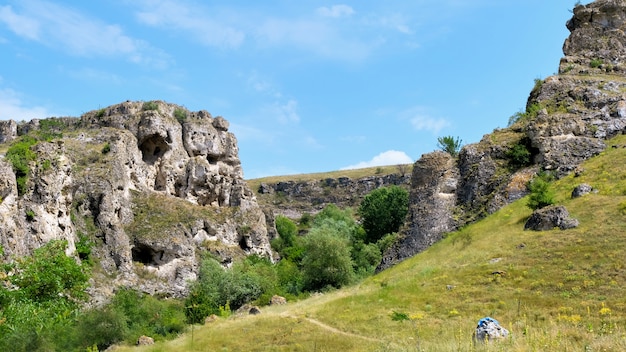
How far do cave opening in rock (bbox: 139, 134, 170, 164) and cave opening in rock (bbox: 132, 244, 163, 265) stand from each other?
16.2m

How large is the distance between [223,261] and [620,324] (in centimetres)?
5667

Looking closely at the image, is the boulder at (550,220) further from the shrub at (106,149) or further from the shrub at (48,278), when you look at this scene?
the shrub at (106,149)

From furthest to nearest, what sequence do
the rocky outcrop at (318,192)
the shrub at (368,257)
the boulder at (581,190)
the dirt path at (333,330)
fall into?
the rocky outcrop at (318,192), the shrub at (368,257), the boulder at (581,190), the dirt path at (333,330)

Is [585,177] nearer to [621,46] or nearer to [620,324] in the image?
[620,324]

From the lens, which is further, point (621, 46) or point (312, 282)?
point (621, 46)

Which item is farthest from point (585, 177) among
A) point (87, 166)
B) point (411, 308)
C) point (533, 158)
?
point (87, 166)

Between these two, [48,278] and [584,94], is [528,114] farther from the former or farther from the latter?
[48,278]

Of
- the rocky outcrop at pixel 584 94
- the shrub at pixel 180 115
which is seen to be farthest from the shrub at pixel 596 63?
the shrub at pixel 180 115

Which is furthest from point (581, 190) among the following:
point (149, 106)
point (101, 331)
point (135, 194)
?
point (149, 106)

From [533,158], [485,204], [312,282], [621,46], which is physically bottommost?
[312,282]

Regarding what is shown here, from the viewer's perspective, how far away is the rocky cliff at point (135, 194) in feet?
168

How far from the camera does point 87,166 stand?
215 feet

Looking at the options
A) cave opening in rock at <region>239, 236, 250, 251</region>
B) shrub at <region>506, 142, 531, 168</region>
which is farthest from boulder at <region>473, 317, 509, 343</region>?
cave opening in rock at <region>239, 236, 250, 251</region>

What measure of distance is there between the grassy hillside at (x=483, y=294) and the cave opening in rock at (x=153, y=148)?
52368 millimetres
